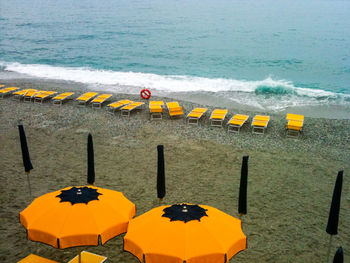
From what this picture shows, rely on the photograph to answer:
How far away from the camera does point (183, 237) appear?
446 cm

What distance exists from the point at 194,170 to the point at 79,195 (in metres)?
5.44

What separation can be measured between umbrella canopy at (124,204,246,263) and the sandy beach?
1.96m

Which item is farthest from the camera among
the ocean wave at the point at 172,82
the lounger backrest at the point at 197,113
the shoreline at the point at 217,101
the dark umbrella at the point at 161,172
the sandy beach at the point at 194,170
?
the ocean wave at the point at 172,82

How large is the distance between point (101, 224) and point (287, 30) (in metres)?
61.4

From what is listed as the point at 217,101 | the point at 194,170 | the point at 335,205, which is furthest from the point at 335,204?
the point at 217,101

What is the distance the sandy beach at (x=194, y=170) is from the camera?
Result: 698 cm

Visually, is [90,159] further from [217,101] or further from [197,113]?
[217,101]

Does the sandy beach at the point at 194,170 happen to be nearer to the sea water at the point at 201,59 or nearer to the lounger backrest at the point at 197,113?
the lounger backrest at the point at 197,113

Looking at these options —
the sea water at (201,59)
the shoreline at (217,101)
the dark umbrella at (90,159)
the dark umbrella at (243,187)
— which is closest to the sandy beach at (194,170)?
the dark umbrella at (243,187)

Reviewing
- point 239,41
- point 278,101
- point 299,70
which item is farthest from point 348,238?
point 239,41

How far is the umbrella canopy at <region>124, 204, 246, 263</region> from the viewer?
4.34 metres

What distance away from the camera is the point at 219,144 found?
1226 centimetres

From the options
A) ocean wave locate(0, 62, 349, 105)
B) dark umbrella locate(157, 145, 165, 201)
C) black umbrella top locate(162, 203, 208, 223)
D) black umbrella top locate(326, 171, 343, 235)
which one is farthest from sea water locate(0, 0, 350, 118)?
black umbrella top locate(162, 203, 208, 223)

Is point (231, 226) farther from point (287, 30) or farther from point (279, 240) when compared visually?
point (287, 30)
